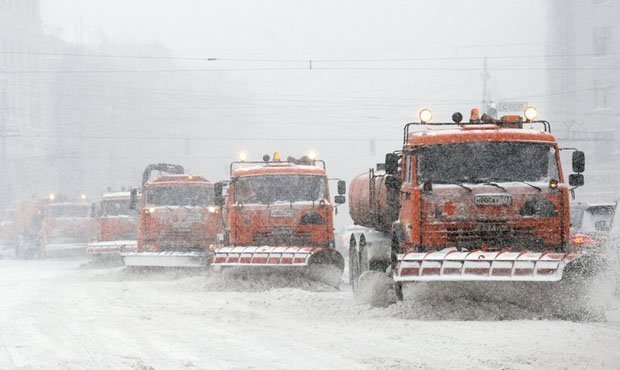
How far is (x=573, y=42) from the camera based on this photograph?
79.6 m

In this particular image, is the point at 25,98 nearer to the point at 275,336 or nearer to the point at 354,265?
the point at 354,265

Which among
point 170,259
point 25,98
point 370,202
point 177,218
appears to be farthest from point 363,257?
point 25,98

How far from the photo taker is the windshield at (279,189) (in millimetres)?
20562

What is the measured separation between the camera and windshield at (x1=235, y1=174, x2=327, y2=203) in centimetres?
2056

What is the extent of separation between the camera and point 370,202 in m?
18.3

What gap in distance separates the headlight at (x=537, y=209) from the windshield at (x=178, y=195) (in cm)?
1328

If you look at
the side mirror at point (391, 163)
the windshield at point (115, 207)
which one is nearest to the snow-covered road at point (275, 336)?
the side mirror at point (391, 163)

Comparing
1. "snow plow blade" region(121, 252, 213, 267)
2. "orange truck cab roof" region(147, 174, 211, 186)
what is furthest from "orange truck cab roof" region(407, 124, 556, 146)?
"orange truck cab roof" region(147, 174, 211, 186)

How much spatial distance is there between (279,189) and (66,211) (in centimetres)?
2162

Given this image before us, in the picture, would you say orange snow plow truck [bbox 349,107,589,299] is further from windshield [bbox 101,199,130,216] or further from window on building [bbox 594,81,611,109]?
window on building [bbox 594,81,611,109]

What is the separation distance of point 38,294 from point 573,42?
218 feet

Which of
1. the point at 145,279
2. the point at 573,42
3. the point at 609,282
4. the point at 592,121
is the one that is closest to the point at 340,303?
the point at 609,282

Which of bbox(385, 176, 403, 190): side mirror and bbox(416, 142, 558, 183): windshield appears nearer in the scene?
bbox(416, 142, 558, 183): windshield

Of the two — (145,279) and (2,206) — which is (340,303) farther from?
(2,206)
